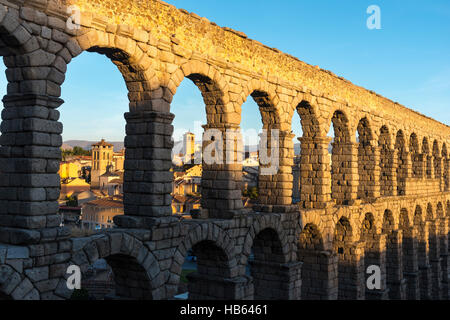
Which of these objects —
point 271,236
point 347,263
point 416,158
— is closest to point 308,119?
point 271,236

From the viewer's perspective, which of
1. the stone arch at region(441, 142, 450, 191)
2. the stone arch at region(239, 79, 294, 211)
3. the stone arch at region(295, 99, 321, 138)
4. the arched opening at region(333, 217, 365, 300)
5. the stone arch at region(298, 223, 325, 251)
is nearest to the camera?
the stone arch at region(239, 79, 294, 211)

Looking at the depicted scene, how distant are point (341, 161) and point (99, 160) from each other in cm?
6680

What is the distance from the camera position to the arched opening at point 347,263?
22109 mm

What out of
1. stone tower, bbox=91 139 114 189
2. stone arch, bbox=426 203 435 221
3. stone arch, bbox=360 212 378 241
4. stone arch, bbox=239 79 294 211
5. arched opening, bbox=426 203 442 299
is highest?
stone tower, bbox=91 139 114 189

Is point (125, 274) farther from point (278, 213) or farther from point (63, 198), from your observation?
point (63, 198)

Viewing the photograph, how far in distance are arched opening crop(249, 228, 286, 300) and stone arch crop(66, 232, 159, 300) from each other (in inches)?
237

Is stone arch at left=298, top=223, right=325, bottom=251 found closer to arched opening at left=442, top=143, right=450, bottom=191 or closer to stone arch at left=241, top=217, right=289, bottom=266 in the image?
stone arch at left=241, top=217, right=289, bottom=266

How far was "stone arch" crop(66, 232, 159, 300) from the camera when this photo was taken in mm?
10672

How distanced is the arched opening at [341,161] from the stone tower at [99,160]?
59.0 m

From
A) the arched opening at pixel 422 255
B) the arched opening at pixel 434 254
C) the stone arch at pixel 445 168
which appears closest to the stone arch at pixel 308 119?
the arched opening at pixel 422 255

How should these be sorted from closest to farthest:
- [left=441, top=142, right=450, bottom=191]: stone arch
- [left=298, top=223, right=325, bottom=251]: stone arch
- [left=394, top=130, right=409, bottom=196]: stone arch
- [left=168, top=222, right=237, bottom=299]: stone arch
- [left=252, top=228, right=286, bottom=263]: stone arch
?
[left=168, top=222, right=237, bottom=299]: stone arch, [left=252, top=228, right=286, bottom=263]: stone arch, [left=298, top=223, right=325, bottom=251]: stone arch, [left=394, top=130, right=409, bottom=196]: stone arch, [left=441, top=142, right=450, bottom=191]: stone arch

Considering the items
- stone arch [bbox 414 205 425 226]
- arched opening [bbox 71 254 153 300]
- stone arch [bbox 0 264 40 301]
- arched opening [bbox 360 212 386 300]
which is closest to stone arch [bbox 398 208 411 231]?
stone arch [bbox 414 205 425 226]

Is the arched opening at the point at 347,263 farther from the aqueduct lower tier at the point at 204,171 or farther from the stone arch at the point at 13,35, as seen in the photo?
the stone arch at the point at 13,35
